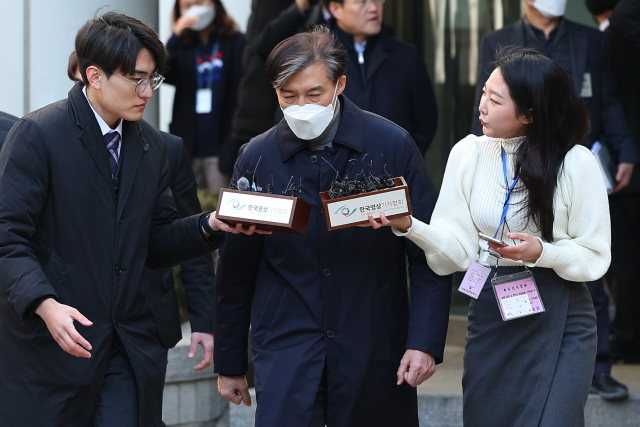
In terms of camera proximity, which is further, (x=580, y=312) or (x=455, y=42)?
(x=455, y=42)

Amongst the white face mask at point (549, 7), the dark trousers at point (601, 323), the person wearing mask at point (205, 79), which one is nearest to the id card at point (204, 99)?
the person wearing mask at point (205, 79)

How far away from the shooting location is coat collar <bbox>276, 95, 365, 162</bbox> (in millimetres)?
3578

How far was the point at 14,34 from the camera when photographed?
5.30m

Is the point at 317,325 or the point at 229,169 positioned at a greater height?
the point at 229,169

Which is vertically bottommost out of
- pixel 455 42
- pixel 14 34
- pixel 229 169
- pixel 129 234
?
pixel 129 234

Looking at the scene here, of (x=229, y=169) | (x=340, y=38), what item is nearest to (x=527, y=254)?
(x=340, y=38)

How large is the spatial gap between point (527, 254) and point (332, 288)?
2.42 ft

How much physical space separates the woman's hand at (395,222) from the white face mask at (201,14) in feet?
12.6

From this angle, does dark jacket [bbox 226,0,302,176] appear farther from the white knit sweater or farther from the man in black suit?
the white knit sweater

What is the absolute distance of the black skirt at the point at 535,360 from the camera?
352 centimetres

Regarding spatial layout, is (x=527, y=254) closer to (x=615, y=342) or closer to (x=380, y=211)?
(x=380, y=211)

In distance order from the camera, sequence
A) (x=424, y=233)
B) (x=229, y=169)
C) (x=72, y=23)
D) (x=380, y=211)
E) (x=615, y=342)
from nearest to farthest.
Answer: (x=380, y=211) < (x=424, y=233) < (x=72, y=23) < (x=615, y=342) < (x=229, y=169)

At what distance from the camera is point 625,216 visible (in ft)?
19.3

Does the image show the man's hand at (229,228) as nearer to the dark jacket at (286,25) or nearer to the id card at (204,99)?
the dark jacket at (286,25)
